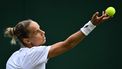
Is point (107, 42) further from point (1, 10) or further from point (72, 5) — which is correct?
point (1, 10)

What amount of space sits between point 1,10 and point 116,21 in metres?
1.73

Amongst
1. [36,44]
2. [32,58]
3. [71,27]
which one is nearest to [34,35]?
[36,44]

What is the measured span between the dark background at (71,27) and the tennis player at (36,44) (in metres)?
2.84

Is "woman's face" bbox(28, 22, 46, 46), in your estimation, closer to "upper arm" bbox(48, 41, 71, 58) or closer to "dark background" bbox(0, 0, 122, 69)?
"upper arm" bbox(48, 41, 71, 58)

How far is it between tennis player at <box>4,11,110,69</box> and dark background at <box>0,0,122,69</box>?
2.84 metres

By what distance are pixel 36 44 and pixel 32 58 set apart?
214 millimetres

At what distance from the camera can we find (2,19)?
233 inches

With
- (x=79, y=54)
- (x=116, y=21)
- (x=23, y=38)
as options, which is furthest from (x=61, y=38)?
(x=23, y=38)

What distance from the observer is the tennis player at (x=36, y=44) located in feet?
9.23

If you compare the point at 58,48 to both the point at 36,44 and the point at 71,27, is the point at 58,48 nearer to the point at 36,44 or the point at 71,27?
the point at 36,44

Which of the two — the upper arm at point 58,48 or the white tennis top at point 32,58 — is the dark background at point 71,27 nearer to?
the white tennis top at point 32,58

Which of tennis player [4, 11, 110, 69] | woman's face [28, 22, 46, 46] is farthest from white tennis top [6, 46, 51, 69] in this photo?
woman's face [28, 22, 46, 46]

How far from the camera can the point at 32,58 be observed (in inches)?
112

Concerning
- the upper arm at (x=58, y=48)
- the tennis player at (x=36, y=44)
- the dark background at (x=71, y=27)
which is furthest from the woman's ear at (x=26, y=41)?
the dark background at (x=71, y=27)
